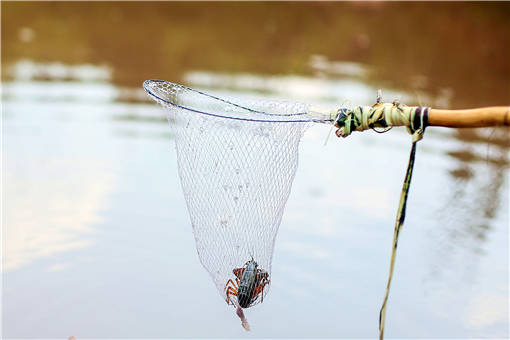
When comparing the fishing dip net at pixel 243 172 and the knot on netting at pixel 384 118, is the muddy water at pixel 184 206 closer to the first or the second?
the knot on netting at pixel 384 118

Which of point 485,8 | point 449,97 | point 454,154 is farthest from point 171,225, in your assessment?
point 485,8

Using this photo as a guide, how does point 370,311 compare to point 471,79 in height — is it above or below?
below

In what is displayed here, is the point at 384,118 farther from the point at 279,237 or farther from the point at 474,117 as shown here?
the point at 279,237

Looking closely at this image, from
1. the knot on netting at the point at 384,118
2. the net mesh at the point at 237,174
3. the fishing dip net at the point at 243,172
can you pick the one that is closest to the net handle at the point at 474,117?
the knot on netting at the point at 384,118

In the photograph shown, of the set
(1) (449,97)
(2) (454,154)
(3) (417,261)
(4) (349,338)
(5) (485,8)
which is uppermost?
(5) (485,8)

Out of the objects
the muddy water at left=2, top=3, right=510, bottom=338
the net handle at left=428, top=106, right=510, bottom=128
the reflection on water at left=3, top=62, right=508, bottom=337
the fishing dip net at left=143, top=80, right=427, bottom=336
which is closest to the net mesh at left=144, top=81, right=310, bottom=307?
the fishing dip net at left=143, top=80, right=427, bottom=336

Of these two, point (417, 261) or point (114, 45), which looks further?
point (114, 45)

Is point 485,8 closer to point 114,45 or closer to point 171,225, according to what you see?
point 114,45

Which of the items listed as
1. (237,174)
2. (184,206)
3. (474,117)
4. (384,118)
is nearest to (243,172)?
(237,174)
